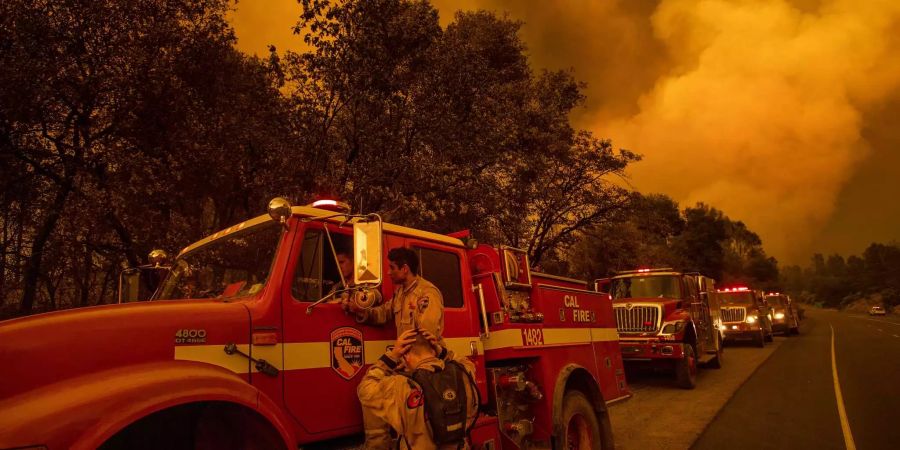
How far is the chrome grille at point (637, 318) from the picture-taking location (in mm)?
11734

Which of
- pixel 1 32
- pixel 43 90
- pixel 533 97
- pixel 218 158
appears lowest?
pixel 218 158

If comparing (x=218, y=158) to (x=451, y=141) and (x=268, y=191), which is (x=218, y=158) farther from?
(x=451, y=141)

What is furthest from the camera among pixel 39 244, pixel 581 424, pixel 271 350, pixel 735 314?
pixel 735 314

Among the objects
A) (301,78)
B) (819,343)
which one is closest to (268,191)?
(301,78)

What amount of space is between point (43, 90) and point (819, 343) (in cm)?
2568

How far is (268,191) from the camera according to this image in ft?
36.1

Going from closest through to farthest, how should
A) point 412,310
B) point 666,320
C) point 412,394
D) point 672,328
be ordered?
point 412,394
point 412,310
point 672,328
point 666,320

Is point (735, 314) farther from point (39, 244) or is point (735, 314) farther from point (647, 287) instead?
point (39, 244)

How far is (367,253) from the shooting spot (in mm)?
2990

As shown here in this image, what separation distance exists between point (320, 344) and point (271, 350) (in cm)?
33

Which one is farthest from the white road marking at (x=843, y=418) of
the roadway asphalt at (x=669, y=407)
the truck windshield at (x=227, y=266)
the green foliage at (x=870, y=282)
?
the green foliage at (x=870, y=282)

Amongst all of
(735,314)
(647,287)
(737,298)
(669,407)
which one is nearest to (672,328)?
(647,287)

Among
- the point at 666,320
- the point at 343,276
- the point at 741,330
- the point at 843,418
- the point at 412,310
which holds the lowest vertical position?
the point at 843,418

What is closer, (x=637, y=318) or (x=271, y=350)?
(x=271, y=350)
